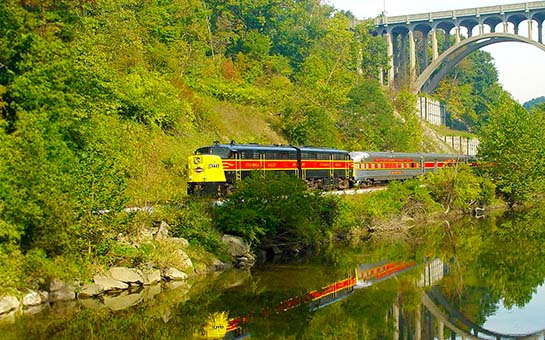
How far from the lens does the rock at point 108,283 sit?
17281 mm

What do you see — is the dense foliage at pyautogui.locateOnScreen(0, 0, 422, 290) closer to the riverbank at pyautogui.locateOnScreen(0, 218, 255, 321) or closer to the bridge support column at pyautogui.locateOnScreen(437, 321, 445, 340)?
the riverbank at pyautogui.locateOnScreen(0, 218, 255, 321)

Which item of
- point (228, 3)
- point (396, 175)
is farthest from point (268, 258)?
point (228, 3)

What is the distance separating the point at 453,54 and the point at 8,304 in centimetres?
6511

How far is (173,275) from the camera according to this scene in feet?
62.3

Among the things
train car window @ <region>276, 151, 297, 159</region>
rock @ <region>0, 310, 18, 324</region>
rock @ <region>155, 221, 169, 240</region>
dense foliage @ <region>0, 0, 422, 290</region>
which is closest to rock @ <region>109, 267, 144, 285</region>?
dense foliage @ <region>0, 0, 422, 290</region>

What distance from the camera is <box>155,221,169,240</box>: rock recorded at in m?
19.9

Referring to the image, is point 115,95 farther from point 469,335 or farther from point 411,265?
point 469,335

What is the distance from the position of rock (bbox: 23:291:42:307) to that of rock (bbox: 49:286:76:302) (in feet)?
1.35

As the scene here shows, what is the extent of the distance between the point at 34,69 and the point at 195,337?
10.1 metres

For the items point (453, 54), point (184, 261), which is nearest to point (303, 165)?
point (184, 261)

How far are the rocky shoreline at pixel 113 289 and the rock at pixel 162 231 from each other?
418mm

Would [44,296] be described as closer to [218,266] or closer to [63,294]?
[63,294]

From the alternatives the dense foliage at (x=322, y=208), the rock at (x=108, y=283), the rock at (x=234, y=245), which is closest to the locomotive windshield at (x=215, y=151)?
the dense foliage at (x=322, y=208)

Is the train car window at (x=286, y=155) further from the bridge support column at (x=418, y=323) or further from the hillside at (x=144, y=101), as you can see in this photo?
the bridge support column at (x=418, y=323)
